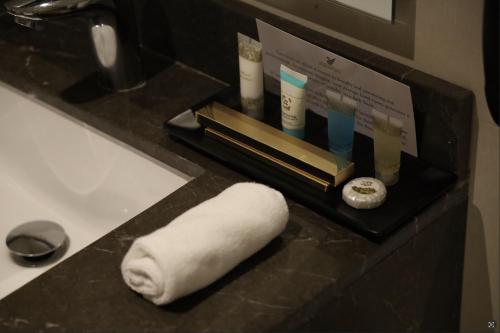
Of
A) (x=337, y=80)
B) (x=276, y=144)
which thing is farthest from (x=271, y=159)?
(x=337, y=80)

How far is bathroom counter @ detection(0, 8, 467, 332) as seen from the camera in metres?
0.83

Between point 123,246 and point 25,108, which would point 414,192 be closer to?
point 123,246

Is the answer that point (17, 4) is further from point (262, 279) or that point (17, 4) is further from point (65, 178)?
point (262, 279)

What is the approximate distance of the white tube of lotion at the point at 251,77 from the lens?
3.30ft

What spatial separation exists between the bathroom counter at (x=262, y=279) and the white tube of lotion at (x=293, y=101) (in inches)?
3.5

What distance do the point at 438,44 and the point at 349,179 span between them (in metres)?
0.18

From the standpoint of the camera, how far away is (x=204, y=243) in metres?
0.81

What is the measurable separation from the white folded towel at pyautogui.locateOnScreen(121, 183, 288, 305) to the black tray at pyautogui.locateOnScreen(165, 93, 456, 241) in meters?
0.07

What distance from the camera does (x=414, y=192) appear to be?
3.09 feet

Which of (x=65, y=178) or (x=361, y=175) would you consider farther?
(x=65, y=178)

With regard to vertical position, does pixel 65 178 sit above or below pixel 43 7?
below

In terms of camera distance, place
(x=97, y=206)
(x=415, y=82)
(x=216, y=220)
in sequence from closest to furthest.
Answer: (x=216, y=220) → (x=415, y=82) → (x=97, y=206)

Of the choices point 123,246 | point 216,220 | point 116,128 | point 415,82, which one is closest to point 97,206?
point 116,128

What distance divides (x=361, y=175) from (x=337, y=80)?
4.8 inches
